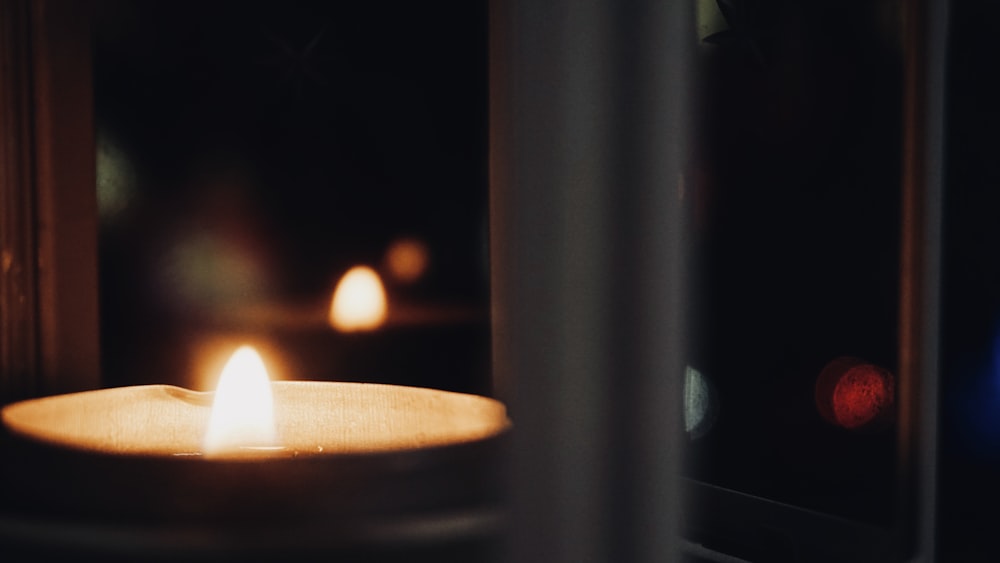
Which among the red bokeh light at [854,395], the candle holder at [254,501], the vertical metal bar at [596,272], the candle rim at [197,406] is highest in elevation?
the vertical metal bar at [596,272]

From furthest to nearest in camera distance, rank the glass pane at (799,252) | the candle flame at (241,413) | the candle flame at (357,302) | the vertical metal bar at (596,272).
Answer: the candle flame at (357,302), the glass pane at (799,252), the candle flame at (241,413), the vertical metal bar at (596,272)

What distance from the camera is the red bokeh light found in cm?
43

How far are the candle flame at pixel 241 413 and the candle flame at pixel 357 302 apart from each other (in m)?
0.28

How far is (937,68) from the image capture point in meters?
0.37

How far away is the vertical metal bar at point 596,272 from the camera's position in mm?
182

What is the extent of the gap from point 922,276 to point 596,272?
0.23 metres

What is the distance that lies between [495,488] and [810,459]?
27cm

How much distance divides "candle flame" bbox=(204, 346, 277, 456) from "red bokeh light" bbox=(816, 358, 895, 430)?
0.86 feet

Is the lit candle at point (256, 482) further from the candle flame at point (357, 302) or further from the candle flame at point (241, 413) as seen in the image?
the candle flame at point (357, 302)

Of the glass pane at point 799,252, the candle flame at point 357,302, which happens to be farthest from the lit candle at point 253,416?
the candle flame at point 357,302

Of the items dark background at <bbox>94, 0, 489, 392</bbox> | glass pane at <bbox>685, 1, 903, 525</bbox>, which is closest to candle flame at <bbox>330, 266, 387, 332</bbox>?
dark background at <bbox>94, 0, 489, 392</bbox>

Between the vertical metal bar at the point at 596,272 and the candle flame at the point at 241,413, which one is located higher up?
the vertical metal bar at the point at 596,272

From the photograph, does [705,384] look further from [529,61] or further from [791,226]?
[529,61]

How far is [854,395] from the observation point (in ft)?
1.46
